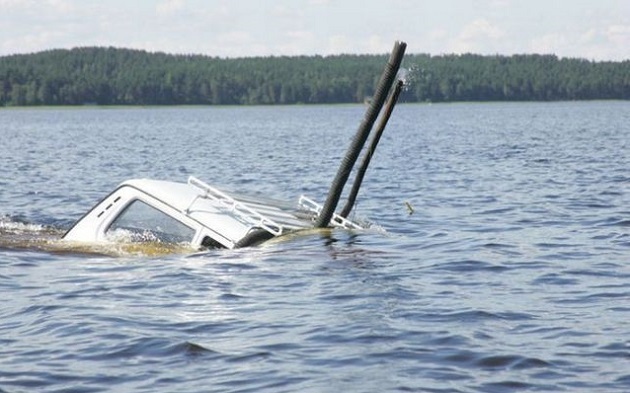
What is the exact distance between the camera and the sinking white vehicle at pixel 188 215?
1744 cm

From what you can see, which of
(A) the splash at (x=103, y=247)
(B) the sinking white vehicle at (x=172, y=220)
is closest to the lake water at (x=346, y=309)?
(A) the splash at (x=103, y=247)

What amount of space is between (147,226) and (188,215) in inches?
28.9

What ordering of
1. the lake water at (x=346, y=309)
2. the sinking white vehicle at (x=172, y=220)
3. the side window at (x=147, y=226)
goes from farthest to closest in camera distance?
the side window at (x=147, y=226) < the sinking white vehicle at (x=172, y=220) < the lake water at (x=346, y=309)

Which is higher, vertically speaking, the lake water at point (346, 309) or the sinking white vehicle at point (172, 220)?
the sinking white vehicle at point (172, 220)

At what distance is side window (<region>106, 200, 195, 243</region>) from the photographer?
57.8ft

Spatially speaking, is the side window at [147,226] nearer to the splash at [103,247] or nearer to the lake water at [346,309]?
the splash at [103,247]

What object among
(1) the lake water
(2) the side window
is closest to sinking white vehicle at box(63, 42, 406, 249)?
(2) the side window

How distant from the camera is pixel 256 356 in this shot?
465 inches

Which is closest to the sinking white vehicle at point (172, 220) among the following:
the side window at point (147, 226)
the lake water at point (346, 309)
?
the side window at point (147, 226)

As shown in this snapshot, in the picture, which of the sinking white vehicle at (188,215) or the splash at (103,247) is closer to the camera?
the sinking white vehicle at (188,215)

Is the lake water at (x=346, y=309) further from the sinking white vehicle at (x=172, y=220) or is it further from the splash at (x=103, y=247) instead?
the sinking white vehicle at (x=172, y=220)

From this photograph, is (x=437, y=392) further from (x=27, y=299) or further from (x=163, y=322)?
(x=27, y=299)

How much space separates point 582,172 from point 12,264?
24568 mm

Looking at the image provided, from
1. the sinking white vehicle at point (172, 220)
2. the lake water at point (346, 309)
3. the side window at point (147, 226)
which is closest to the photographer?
the lake water at point (346, 309)
